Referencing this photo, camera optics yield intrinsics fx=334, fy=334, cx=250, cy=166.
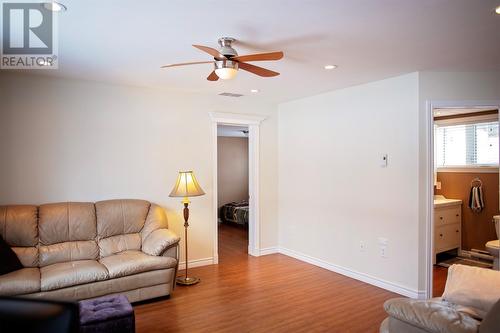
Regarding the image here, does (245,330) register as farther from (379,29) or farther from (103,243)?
(379,29)

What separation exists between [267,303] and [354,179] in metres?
2.00

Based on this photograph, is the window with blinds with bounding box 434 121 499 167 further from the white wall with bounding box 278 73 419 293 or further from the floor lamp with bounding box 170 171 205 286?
the floor lamp with bounding box 170 171 205 286

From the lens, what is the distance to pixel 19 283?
3.05m

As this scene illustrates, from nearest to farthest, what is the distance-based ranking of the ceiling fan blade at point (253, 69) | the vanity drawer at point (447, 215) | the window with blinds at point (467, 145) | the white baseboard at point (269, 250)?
the ceiling fan blade at point (253, 69) → the vanity drawer at point (447, 215) → the window with blinds at point (467, 145) → the white baseboard at point (269, 250)

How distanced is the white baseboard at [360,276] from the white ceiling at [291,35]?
251cm

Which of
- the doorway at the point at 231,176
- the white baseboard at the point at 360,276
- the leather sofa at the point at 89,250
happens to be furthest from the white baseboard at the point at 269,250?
the doorway at the point at 231,176

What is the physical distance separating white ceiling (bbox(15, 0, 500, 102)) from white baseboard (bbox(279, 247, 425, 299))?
99.0 inches

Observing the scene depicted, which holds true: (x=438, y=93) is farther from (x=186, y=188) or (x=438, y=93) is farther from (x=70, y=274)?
(x=70, y=274)

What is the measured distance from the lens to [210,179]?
16.9ft

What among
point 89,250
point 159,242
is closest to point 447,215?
point 159,242

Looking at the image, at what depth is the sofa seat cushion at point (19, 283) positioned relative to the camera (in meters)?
2.99

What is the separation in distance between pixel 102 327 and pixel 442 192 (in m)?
5.67

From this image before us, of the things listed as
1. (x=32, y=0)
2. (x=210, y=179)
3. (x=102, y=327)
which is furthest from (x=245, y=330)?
(x=32, y=0)

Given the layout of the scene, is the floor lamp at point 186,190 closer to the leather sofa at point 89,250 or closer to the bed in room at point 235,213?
the leather sofa at point 89,250
